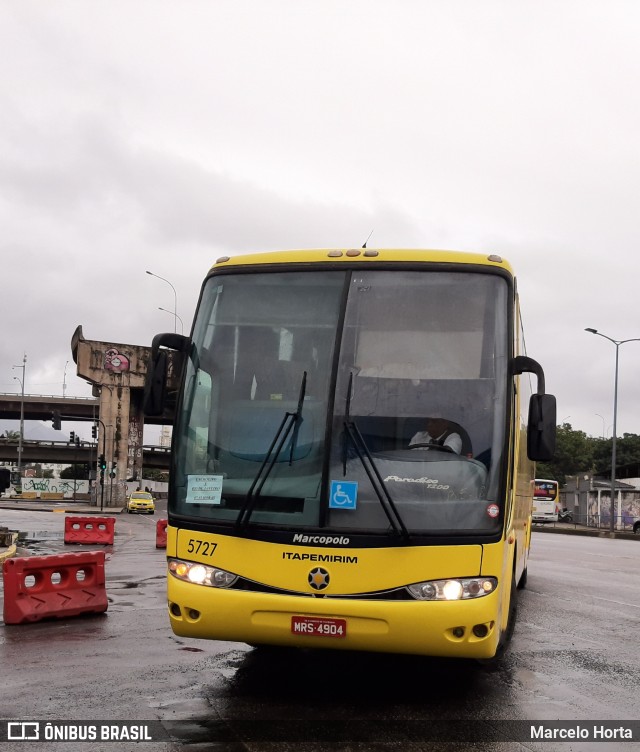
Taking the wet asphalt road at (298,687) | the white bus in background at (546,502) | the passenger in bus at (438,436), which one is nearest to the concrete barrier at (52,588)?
the wet asphalt road at (298,687)

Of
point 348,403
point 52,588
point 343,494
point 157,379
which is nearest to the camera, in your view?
point 343,494

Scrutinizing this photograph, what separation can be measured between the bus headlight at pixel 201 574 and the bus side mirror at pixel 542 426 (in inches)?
93.1

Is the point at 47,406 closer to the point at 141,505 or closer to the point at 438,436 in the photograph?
the point at 141,505

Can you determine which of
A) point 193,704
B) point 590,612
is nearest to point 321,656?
point 193,704

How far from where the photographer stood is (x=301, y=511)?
6.39 metres

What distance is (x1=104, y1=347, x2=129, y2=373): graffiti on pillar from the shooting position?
77.2 metres

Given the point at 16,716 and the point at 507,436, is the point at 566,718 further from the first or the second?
the point at 16,716

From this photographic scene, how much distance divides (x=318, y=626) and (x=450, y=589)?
915 millimetres

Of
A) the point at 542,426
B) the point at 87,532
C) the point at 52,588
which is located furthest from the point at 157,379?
the point at 87,532

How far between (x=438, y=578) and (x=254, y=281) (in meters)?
2.75

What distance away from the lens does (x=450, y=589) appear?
6.16 m

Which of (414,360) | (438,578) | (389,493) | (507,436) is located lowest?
(438,578)

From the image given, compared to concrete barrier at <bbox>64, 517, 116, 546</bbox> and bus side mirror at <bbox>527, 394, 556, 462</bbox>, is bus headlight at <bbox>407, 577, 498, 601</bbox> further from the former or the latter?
concrete barrier at <bbox>64, 517, 116, 546</bbox>

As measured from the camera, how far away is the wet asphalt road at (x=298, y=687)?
18.6 ft
